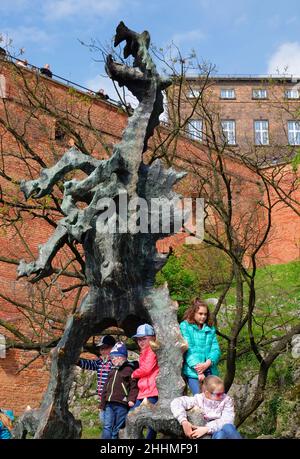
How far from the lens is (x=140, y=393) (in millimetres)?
5465

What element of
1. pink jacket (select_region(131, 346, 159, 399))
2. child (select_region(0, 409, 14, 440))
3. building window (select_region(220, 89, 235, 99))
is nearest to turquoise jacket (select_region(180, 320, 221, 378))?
pink jacket (select_region(131, 346, 159, 399))

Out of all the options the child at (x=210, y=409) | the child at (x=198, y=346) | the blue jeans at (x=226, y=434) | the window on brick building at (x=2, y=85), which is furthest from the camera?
the window on brick building at (x=2, y=85)

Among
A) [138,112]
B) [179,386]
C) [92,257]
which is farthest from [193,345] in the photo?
[138,112]

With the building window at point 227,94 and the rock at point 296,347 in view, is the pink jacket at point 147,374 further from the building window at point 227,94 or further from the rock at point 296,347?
the building window at point 227,94

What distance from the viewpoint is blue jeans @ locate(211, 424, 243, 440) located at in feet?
15.3

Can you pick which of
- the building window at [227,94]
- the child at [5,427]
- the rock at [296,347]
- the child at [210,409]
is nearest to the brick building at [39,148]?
the rock at [296,347]

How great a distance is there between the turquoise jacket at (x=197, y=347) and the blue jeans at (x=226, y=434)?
26.6 inches

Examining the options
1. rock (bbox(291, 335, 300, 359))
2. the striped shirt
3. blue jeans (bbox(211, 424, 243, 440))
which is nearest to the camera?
blue jeans (bbox(211, 424, 243, 440))

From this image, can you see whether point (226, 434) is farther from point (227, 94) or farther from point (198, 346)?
point (227, 94)

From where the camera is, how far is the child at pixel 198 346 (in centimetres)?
537

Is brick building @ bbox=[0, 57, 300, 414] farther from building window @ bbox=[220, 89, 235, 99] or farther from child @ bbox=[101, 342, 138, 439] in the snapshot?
building window @ bbox=[220, 89, 235, 99]

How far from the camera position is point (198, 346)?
5.50 m

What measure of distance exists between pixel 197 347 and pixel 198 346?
1 cm

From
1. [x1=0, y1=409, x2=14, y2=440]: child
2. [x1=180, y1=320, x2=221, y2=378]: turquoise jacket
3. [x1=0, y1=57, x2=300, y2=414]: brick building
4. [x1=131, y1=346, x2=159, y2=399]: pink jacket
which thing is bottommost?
[x1=0, y1=409, x2=14, y2=440]: child
